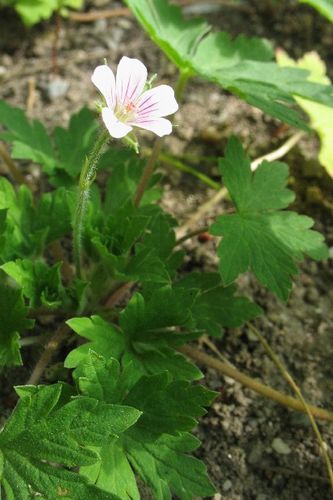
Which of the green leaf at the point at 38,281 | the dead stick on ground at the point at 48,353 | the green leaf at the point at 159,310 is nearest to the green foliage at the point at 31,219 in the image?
the green leaf at the point at 38,281

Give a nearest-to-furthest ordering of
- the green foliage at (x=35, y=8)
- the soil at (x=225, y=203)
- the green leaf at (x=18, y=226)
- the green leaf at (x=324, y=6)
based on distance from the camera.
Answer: the green leaf at (x=18, y=226)
the soil at (x=225, y=203)
the green leaf at (x=324, y=6)
the green foliage at (x=35, y=8)

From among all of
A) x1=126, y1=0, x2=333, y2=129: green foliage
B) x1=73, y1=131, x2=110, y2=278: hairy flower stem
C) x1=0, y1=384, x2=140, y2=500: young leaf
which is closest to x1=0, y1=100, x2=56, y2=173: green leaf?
x1=73, y1=131, x2=110, y2=278: hairy flower stem

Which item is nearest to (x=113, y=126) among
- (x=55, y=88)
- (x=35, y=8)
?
(x=55, y=88)

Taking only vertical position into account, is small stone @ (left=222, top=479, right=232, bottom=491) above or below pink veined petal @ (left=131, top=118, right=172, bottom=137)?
below

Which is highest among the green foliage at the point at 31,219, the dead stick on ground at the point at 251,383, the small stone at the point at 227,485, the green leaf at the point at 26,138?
the green leaf at the point at 26,138

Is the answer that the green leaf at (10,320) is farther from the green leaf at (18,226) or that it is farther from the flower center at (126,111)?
the flower center at (126,111)

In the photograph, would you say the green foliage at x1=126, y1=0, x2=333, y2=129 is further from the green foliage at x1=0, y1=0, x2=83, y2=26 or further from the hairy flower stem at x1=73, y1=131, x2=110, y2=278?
the green foliage at x1=0, y1=0, x2=83, y2=26
